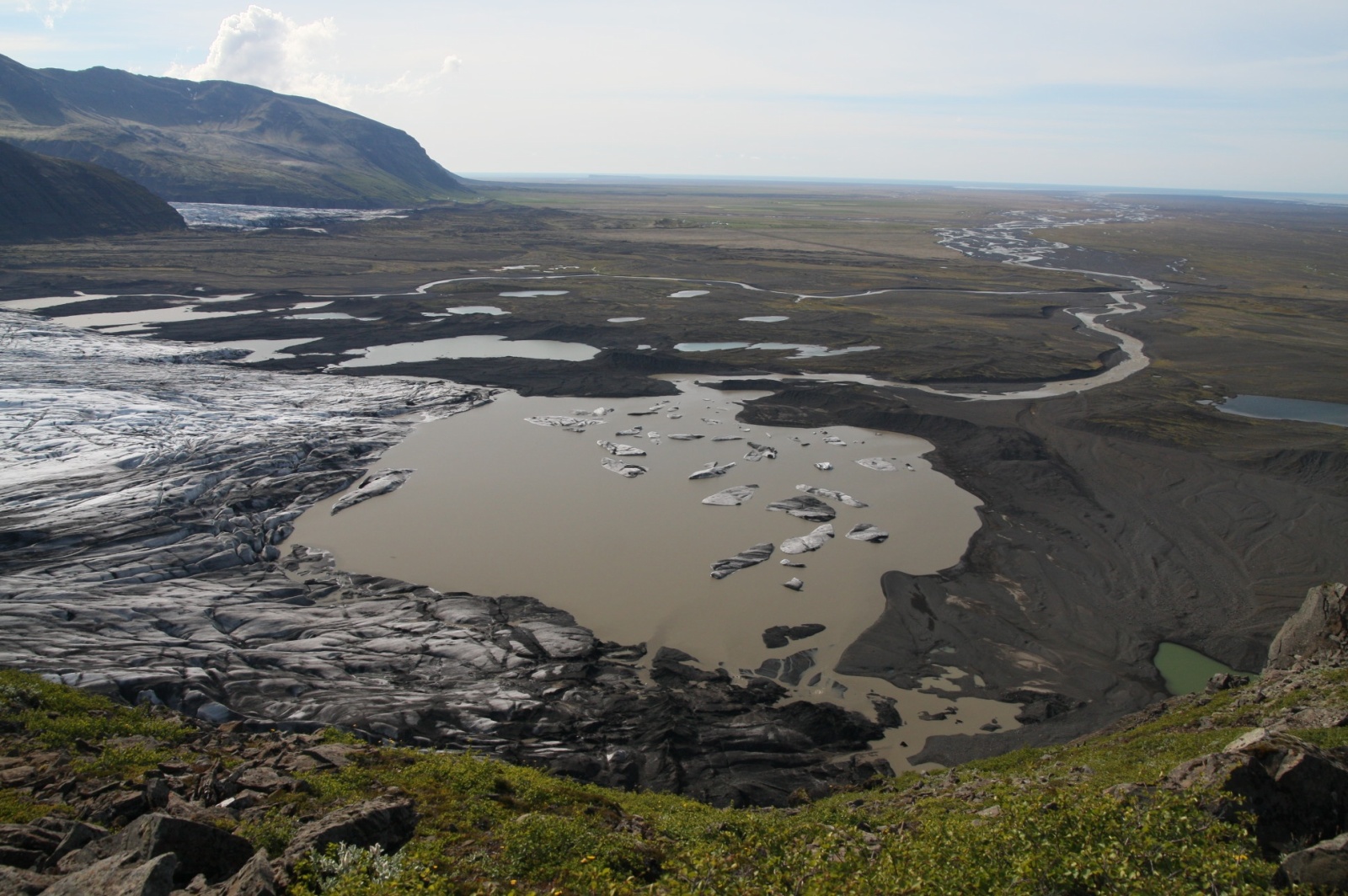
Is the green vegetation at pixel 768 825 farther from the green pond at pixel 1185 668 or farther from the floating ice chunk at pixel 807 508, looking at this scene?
the floating ice chunk at pixel 807 508

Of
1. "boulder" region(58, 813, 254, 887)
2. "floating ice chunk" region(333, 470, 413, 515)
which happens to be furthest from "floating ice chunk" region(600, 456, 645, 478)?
"boulder" region(58, 813, 254, 887)

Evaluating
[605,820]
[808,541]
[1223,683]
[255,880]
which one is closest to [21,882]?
[255,880]

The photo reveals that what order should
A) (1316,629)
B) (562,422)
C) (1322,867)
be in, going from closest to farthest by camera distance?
(1322,867) < (1316,629) < (562,422)

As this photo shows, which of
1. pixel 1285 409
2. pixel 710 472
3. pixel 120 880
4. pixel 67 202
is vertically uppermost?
pixel 67 202

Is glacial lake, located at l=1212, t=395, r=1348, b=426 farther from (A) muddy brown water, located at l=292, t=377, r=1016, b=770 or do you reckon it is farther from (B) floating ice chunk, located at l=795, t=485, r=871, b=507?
(B) floating ice chunk, located at l=795, t=485, r=871, b=507

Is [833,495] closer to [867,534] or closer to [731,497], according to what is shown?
[867,534]

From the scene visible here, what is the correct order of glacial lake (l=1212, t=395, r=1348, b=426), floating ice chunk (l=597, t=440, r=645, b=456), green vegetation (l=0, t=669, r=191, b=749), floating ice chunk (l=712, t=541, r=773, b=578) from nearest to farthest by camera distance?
green vegetation (l=0, t=669, r=191, b=749), floating ice chunk (l=712, t=541, r=773, b=578), floating ice chunk (l=597, t=440, r=645, b=456), glacial lake (l=1212, t=395, r=1348, b=426)
